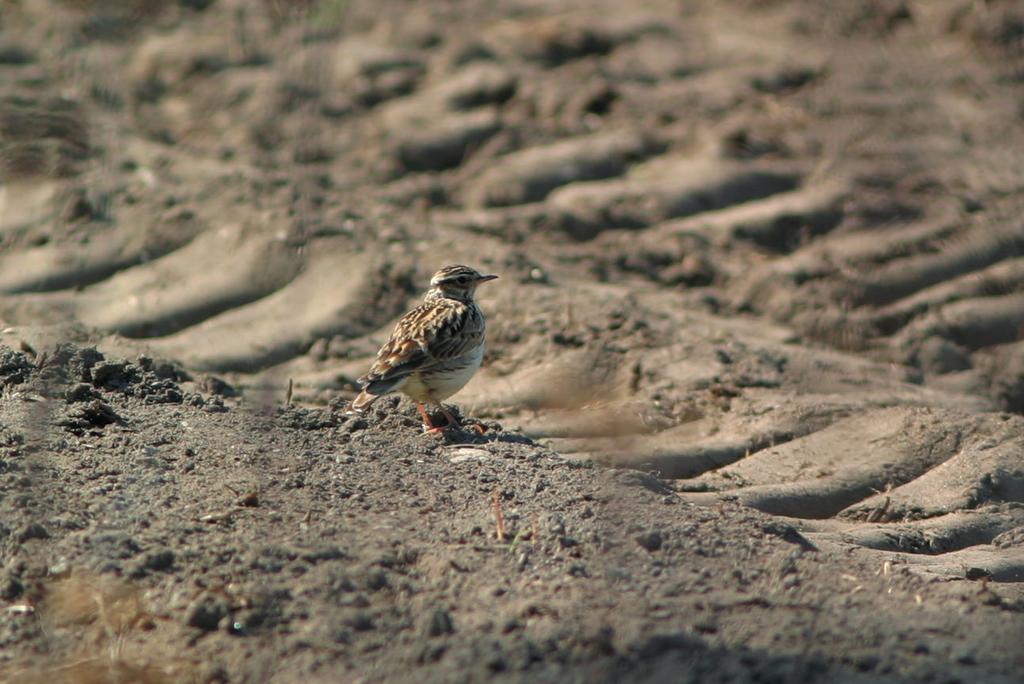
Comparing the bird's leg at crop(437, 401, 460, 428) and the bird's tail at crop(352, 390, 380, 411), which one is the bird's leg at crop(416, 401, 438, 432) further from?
the bird's tail at crop(352, 390, 380, 411)

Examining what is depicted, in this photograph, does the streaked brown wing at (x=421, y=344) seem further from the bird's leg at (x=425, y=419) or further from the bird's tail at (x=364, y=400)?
the bird's leg at (x=425, y=419)

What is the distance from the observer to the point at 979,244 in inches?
416

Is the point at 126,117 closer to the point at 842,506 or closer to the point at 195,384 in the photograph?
the point at 195,384

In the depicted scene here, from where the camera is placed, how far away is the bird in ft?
23.3

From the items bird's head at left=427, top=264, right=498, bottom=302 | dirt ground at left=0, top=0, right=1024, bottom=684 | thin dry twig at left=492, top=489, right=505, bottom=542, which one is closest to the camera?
dirt ground at left=0, top=0, right=1024, bottom=684

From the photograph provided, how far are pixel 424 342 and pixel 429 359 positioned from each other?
0.52ft

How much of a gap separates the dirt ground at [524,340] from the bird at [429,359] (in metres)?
0.23

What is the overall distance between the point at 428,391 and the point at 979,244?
207 inches

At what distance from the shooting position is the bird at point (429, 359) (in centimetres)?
710

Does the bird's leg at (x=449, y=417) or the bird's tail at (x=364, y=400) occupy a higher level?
the bird's tail at (x=364, y=400)

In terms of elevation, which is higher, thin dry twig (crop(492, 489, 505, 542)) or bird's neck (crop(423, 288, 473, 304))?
thin dry twig (crop(492, 489, 505, 542))

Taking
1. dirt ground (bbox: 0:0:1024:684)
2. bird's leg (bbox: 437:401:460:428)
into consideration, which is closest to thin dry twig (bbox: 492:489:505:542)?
dirt ground (bbox: 0:0:1024:684)

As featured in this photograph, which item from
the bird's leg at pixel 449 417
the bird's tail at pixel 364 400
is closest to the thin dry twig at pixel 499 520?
the bird's leg at pixel 449 417

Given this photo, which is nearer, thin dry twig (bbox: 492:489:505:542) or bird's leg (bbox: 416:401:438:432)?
thin dry twig (bbox: 492:489:505:542)
